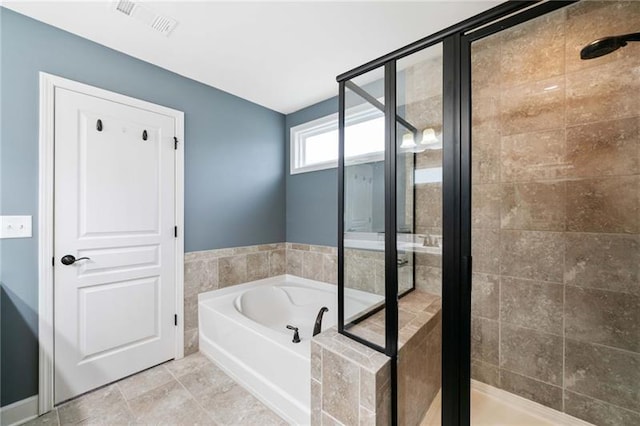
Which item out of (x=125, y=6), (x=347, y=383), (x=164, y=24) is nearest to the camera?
(x=347, y=383)

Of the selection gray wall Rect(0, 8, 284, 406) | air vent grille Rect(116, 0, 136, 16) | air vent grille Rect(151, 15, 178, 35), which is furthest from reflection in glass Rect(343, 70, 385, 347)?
gray wall Rect(0, 8, 284, 406)

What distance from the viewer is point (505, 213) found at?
1765mm

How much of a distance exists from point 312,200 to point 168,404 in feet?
6.79

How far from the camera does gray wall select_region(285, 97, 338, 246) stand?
2.73 meters

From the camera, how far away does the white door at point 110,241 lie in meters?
1.74

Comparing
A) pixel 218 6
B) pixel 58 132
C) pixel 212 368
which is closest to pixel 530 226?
pixel 218 6

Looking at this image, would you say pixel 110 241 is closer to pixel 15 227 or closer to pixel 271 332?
pixel 15 227

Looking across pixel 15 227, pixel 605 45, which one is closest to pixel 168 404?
pixel 15 227

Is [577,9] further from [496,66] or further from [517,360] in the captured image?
[517,360]

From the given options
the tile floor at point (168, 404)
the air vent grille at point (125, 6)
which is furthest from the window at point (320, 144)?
the tile floor at point (168, 404)

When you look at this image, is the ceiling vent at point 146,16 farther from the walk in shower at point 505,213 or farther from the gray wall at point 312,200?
the gray wall at point 312,200

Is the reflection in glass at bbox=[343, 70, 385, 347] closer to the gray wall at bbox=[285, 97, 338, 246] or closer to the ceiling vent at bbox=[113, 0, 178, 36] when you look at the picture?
the gray wall at bbox=[285, 97, 338, 246]

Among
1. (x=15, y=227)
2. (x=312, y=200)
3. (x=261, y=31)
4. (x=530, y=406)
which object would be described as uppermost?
(x=261, y=31)

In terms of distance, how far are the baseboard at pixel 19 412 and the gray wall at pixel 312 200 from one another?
89.3 inches
